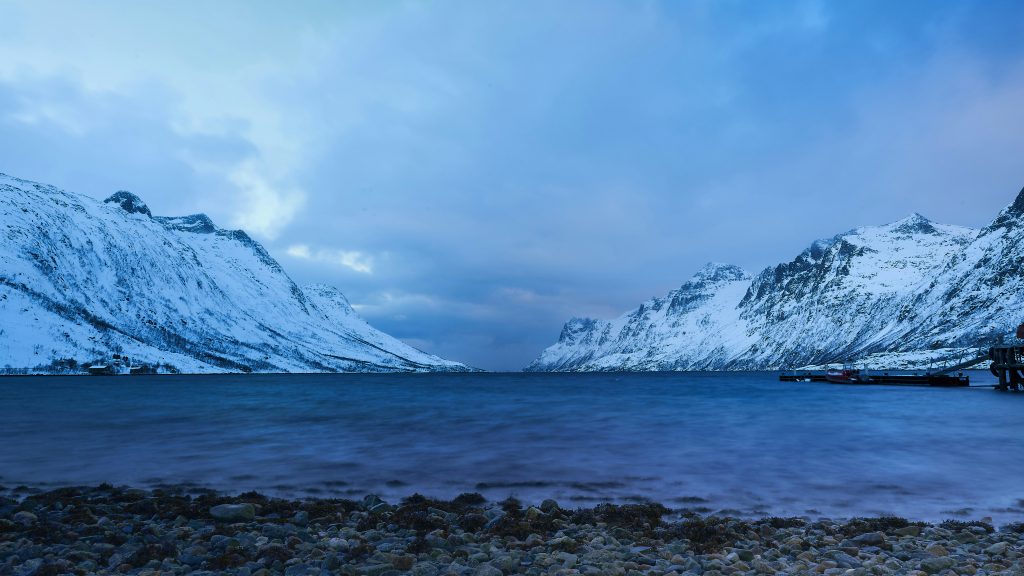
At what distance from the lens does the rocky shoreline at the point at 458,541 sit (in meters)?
11.8

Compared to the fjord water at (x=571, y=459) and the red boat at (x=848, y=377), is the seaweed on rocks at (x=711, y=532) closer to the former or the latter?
the fjord water at (x=571, y=459)

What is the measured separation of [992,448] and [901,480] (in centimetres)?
1556

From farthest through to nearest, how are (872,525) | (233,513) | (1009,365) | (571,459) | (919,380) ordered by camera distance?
(919,380) < (1009,365) < (571,459) < (233,513) < (872,525)

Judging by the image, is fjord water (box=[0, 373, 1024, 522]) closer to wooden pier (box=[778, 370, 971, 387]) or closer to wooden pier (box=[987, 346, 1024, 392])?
wooden pier (box=[987, 346, 1024, 392])

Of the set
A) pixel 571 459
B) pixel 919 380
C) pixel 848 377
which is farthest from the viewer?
pixel 848 377

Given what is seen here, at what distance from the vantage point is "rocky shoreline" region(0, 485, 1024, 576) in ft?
38.7

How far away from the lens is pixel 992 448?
33719 mm

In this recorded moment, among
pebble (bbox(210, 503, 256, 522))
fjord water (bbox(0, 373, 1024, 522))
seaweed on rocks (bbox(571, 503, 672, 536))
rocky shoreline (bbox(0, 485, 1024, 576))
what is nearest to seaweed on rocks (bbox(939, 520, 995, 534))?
rocky shoreline (bbox(0, 485, 1024, 576))

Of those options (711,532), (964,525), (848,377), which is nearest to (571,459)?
(711,532)

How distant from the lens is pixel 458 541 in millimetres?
13828

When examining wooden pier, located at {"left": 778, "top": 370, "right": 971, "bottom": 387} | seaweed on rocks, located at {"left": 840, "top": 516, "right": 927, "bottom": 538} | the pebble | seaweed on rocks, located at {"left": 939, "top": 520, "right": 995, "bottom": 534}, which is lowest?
seaweed on rocks, located at {"left": 939, "top": 520, "right": 995, "bottom": 534}

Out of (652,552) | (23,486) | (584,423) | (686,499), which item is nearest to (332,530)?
(652,552)

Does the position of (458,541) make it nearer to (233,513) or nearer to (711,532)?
(711,532)

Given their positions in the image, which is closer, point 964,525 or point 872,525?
point 872,525
